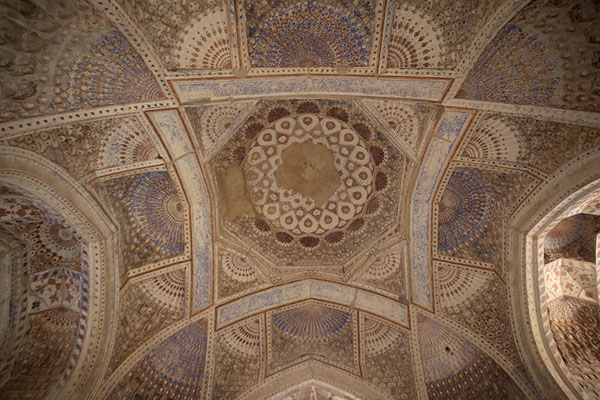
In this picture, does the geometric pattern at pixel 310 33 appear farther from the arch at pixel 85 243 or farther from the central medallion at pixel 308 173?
the arch at pixel 85 243

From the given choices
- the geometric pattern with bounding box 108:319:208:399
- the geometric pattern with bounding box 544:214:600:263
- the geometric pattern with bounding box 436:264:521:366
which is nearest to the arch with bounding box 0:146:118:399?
the geometric pattern with bounding box 108:319:208:399

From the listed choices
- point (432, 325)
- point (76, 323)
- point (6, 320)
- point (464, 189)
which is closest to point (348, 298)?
point (432, 325)

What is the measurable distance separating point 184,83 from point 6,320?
13.2ft

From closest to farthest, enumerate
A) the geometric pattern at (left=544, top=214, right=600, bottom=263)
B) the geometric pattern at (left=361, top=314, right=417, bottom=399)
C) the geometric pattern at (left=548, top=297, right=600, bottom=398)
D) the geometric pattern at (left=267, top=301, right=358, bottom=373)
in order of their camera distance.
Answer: the geometric pattern at (left=548, top=297, right=600, bottom=398), the geometric pattern at (left=544, top=214, right=600, bottom=263), the geometric pattern at (left=361, top=314, right=417, bottom=399), the geometric pattern at (left=267, top=301, right=358, bottom=373)

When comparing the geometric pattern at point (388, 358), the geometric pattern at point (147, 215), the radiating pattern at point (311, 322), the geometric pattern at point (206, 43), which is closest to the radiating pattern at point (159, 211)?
the geometric pattern at point (147, 215)

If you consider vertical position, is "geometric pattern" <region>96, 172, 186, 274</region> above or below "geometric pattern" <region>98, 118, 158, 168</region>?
below

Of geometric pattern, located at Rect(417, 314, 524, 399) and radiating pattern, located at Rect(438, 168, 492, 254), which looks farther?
geometric pattern, located at Rect(417, 314, 524, 399)

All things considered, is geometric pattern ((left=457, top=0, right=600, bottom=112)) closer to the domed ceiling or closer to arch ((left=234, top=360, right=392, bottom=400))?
the domed ceiling

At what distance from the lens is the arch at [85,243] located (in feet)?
13.2

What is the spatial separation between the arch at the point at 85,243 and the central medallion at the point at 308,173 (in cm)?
256

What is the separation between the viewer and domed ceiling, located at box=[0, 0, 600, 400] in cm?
393

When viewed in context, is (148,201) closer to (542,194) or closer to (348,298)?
(348,298)

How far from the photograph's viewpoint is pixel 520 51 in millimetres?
3977

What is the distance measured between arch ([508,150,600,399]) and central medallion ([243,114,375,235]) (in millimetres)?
2505
